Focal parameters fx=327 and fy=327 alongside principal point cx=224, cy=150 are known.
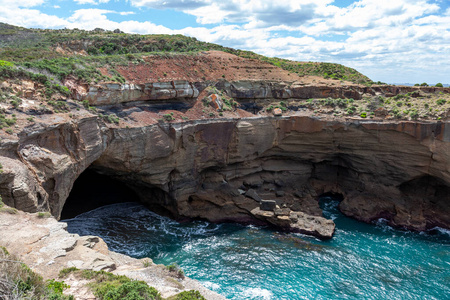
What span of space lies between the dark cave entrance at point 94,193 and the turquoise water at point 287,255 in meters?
1.24

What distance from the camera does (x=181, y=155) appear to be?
32.3 m

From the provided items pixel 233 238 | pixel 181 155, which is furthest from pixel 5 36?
pixel 233 238

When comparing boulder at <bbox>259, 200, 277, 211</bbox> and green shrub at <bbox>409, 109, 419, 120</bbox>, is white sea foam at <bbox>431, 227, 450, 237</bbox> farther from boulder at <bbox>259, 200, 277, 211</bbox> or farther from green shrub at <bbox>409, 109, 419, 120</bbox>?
boulder at <bbox>259, 200, 277, 211</bbox>

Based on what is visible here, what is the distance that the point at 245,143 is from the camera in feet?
116

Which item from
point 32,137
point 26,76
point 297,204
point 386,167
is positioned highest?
point 26,76

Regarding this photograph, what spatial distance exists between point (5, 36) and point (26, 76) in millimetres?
37724

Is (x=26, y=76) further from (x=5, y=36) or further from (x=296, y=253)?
(x=5, y=36)

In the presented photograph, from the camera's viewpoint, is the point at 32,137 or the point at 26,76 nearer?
the point at 32,137

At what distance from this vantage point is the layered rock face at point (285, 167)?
30719mm

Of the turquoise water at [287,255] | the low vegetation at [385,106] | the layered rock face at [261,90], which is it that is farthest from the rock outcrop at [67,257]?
the low vegetation at [385,106]

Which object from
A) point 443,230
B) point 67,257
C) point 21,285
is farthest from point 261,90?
point 21,285

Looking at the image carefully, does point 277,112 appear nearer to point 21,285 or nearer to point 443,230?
point 443,230

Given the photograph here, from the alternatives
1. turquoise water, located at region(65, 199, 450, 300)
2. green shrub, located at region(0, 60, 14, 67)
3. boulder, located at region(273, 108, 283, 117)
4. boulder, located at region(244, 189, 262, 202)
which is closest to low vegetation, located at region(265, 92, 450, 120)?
boulder, located at region(273, 108, 283, 117)

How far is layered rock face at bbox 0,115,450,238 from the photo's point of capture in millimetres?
30719
